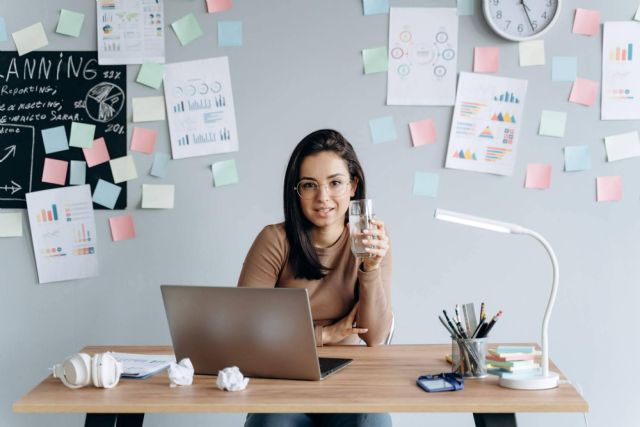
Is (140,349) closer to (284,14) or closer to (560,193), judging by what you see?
(284,14)

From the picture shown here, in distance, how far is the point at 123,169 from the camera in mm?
3141

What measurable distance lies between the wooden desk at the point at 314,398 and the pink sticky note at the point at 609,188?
1465 millimetres

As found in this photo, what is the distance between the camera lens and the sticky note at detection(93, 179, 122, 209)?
3.14 metres

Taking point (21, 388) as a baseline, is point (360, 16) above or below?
above

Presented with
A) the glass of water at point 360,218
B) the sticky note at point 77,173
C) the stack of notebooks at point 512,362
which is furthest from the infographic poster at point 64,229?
the stack of notebooks at point 512,362

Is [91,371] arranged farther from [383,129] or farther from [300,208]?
[383,129]

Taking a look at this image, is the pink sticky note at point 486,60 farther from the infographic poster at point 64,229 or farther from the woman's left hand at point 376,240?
the infographic poster at point 64,229

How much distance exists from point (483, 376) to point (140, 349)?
0.93 m

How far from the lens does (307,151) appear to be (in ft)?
7.95

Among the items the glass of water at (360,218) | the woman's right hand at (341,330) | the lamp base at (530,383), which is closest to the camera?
the lamp base at (530,383)

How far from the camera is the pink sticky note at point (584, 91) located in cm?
309

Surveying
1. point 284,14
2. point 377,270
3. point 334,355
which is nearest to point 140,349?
point 334,355

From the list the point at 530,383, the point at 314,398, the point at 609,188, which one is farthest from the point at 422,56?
the point at 314,398

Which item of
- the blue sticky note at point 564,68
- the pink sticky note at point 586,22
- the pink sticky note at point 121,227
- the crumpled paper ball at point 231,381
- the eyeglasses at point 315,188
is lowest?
the crumpled paper ball at point 231,381
